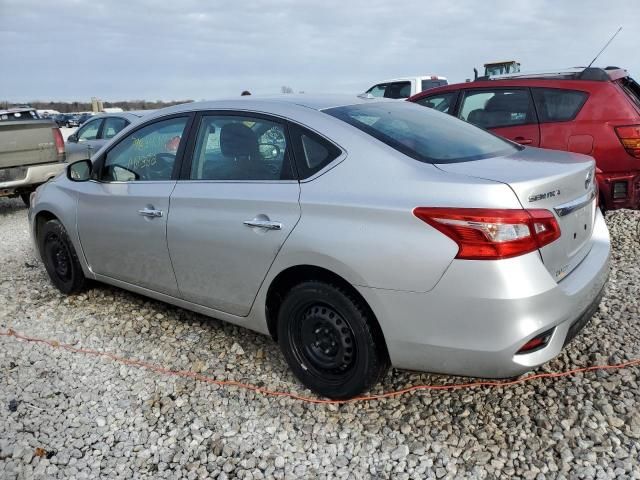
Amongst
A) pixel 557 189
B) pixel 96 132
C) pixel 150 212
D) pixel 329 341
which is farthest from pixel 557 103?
pixel 96 132

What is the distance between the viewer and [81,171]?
423 cm

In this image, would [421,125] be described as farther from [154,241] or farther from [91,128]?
[91,128]

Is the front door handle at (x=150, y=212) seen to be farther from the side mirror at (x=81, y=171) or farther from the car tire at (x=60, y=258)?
the car tire at (x=60, y=258)

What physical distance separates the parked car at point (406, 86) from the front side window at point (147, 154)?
1019 cm

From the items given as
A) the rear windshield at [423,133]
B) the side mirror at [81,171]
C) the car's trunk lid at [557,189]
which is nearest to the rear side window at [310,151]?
the rear windshield at [423,133]

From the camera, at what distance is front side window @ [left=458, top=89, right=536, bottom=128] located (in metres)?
5.68

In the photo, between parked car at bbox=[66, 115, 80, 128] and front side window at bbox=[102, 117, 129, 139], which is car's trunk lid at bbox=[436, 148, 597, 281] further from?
parked car at bbox=[66, 115, 80, 128]

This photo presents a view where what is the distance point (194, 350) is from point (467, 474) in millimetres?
1967

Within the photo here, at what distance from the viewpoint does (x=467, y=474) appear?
2.41m

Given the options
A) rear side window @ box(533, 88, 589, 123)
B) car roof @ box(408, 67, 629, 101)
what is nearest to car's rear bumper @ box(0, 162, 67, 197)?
car roof @ box(408, 67, 629, 101)

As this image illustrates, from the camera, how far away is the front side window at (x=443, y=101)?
20.9 ft

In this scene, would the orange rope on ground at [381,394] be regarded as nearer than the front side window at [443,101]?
Yes

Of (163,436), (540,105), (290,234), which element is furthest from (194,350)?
(540,105)

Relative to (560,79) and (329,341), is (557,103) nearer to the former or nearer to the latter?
(560,79)
